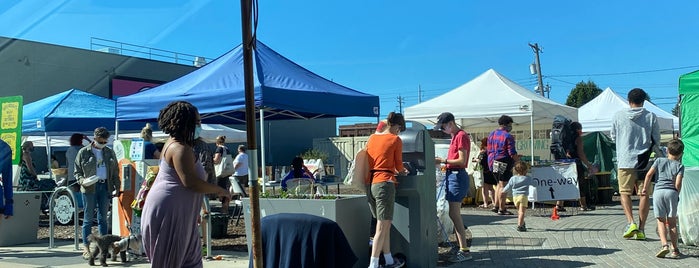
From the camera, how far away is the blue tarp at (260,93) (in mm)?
8109

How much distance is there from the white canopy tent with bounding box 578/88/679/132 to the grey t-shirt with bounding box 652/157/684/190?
14409 millimetres

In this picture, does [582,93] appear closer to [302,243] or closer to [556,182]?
[556,182]

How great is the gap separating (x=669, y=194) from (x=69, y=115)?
36.1 feet

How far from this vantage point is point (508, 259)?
23.7 ft

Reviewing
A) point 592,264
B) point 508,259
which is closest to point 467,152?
point 508,259

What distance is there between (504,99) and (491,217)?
4.11m

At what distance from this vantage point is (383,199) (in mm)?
6012

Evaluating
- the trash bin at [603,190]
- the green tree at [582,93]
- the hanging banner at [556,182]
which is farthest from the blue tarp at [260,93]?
the green tree at [582,93]

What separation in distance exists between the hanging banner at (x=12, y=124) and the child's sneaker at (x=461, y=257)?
22.3 feet

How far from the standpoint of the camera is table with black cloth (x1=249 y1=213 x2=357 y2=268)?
4992mm

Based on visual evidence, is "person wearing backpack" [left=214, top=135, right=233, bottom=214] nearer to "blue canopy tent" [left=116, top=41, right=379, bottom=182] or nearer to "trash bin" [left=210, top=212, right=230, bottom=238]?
"trash bin" [left=210, top=212, right=230, bottom=238]

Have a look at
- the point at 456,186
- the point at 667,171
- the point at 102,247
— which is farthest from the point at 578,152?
the point at 102,247

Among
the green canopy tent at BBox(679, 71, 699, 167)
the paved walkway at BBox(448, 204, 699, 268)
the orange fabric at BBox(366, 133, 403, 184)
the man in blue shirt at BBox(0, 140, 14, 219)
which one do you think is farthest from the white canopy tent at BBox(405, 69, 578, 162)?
the man in blue shirt at BBox(0, 140, 14, 219)

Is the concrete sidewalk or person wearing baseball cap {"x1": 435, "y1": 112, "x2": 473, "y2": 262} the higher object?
person wearing baseball cap {"x1": 435, "y1": 112, "x2": 473, "y2": 262}
